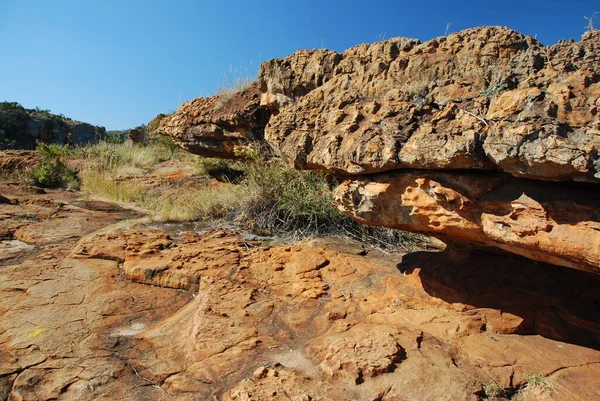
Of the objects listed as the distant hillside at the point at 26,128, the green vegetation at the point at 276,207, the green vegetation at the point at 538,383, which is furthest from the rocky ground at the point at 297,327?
the distant hillside at the point at 26,128

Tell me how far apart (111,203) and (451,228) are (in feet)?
21.6

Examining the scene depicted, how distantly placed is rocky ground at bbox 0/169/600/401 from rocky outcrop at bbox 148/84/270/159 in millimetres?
3641

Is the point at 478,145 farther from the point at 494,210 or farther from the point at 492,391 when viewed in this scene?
the point at 492,391

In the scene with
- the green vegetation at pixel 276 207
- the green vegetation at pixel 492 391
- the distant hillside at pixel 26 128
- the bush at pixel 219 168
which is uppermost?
the distant hillside at pixel 26 128

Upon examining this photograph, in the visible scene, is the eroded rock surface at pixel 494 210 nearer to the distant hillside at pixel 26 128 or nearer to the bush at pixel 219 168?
the bush at pixel 219 168

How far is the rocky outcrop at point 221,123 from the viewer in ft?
22.5

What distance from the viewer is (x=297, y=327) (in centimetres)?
252

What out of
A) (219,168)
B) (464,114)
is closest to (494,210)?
(464,114)

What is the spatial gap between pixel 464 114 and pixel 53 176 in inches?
365

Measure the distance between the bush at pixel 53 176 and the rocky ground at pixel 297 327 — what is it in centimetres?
→ 576

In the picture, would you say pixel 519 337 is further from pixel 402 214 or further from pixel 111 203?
pixel 111 203

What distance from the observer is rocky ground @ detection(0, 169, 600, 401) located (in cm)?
195

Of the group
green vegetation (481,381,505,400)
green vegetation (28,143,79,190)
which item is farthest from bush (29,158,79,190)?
green vegetation (481,381,505,400)

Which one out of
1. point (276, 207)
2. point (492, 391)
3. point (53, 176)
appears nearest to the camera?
point (492, 391)
